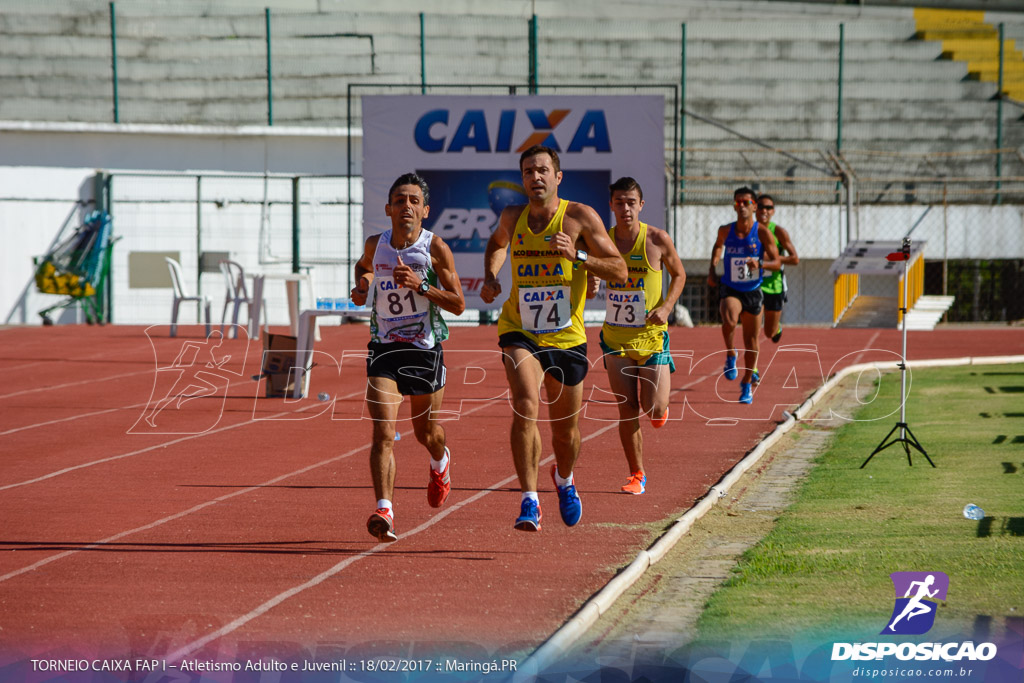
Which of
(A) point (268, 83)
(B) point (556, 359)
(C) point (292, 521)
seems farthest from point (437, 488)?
(A) point (268, 83)

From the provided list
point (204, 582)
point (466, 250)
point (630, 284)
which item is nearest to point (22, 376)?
point (466, 250)

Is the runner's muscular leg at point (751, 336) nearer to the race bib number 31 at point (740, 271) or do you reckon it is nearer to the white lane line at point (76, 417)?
the race bib number 31 at point (740, 271)

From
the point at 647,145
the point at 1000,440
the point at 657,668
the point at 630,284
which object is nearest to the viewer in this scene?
the point at 657,668

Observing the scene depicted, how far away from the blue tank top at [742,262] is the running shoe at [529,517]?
6964 mm

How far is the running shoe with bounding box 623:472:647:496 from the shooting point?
808cm

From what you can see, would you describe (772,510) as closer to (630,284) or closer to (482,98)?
(630,284)

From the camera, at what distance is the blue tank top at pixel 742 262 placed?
1323 cm

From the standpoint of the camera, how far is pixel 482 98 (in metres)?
20.4

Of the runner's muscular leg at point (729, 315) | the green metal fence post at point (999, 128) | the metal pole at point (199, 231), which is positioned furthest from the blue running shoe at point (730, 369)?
the metal pole at point (199, 231)

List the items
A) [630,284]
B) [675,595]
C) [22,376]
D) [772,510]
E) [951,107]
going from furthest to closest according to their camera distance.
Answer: [951,107] → [22,376] → [630,284] → [772,510] → [675,595]

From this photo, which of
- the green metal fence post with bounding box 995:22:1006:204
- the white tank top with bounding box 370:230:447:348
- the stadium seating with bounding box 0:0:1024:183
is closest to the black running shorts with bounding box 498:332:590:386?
the white tank top with bounding box 370:230:447:348

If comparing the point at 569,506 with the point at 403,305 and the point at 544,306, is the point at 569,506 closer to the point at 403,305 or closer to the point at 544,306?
the point at 544,306

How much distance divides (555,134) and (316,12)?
1422cm

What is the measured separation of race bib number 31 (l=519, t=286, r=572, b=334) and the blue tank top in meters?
6.62
